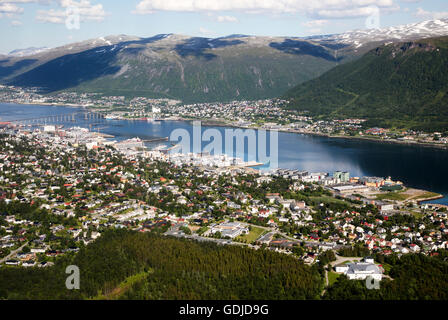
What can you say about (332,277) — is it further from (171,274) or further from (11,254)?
→ (11,254)

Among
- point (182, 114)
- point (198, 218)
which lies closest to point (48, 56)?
point (182, 114)

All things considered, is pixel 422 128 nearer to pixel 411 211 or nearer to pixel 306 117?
pixel 306 117

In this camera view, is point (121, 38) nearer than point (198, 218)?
No

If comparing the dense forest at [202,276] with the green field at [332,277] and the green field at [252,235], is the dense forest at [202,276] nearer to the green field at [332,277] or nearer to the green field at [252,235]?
the green field at [332,277]

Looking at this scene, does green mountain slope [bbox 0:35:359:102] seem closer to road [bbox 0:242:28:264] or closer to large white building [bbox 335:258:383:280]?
road [bbox 0:242:28:264]

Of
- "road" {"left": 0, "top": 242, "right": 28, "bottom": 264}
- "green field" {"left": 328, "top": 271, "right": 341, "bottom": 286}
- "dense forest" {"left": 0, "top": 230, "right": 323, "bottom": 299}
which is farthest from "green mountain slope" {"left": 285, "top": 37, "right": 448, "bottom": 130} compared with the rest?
"road" {"left": 0, "top": 242, "right": 28, "bottom": 264}

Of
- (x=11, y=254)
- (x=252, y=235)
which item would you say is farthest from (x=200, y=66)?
(x=11, y=254)

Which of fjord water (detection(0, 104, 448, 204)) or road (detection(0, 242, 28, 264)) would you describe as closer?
road (detection(0, 242, 28, 264))
